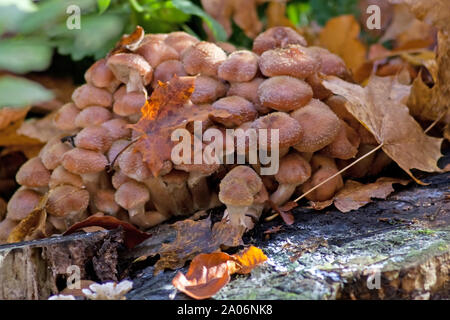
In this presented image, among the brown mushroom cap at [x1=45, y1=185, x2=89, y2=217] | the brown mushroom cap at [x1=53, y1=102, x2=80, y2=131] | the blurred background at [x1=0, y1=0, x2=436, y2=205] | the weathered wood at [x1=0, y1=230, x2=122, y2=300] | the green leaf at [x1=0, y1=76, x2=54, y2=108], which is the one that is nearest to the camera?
the green leaf at [x1=0, y1=76, x2=54, y2=108]

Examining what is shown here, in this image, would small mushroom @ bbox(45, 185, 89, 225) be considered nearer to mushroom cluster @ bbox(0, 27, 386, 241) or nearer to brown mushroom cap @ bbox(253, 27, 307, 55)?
mushroom cluster @ bbox(0, 27, 386, 241)

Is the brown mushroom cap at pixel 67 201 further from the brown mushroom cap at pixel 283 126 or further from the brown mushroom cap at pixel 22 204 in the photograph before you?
the brown mushroom cap at pixel 283 126

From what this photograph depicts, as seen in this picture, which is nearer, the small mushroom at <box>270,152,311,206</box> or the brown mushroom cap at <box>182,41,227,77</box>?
the small mushroom at <box>270,152,311,206</box>

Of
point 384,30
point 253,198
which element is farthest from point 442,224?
point 384,30

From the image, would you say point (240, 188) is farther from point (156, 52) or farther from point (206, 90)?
point (156, 52)

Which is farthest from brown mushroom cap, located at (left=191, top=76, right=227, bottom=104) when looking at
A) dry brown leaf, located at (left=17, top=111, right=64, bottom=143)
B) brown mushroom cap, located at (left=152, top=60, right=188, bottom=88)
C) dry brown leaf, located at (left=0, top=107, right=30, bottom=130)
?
dry brown leaf, located at (left=0, top=107, right=30, bottom=130)

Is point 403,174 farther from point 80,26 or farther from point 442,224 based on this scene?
point 80,26

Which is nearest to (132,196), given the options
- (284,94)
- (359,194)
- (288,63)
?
(284,94)

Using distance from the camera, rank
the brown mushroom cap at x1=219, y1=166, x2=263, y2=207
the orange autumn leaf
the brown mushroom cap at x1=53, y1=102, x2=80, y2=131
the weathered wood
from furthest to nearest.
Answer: the brown mushroom cap at x1=53, y1=102, x2=80, y2=131 < the brown mushroom cap at x1=219, y1=166, x2=263, y2=207 < the weathered wood < the orange autumn leaf
